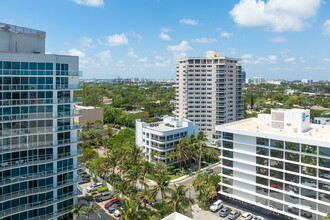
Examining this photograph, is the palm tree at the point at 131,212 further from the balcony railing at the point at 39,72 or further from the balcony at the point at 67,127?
the balcony railing at the point at 39,72

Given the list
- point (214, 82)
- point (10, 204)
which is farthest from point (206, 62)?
point (10, 204)

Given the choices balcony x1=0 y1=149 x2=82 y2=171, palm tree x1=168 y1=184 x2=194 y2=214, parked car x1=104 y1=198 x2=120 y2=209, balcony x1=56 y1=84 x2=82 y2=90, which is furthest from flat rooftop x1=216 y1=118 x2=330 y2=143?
balcony x1=0 y1=149 x2=82 y2=171

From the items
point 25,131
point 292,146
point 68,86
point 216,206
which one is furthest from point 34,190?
point 292,146

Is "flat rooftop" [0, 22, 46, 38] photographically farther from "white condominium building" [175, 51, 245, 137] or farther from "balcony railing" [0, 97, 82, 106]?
"white condominium building" [175, 51, 245, 137]

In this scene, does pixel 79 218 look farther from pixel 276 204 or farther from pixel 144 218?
pixel 276 204

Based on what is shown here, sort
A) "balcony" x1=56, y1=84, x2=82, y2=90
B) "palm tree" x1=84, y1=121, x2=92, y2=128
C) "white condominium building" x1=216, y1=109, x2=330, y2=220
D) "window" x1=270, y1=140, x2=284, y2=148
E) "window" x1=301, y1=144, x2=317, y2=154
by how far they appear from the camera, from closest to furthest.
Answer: "balcony" x1=56, y1=84, x2=82, y2=90
"white condominium building" x1=216, y1=109, x2=330, y2=220
"window" x1=301, y1=144, x2=317, y2=154
"window" x1=270, y1=140, x2=284, y2=148
"palm tree" x1=84, y1=121, x2=92, y2=128

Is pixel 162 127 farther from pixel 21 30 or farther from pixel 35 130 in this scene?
pixel 21 30

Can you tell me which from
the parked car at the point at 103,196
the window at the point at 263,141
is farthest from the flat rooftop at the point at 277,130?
the parked car at the point at 103,196
